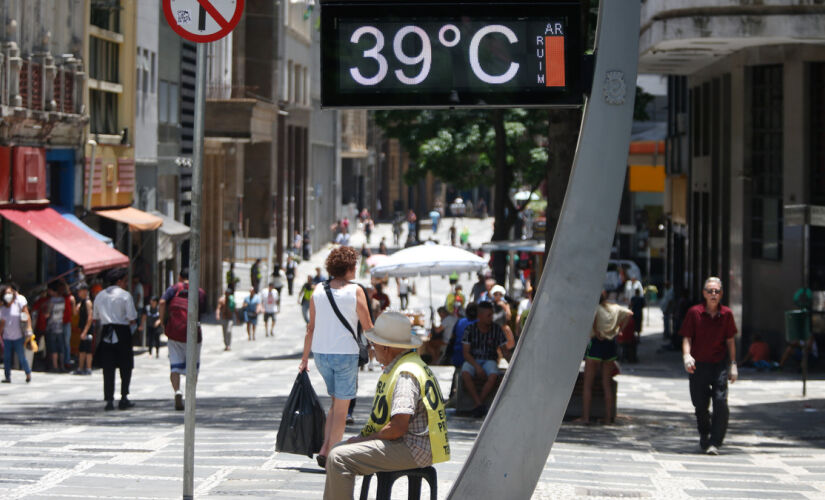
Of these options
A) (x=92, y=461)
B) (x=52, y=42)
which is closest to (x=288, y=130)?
(x=52, y=42)

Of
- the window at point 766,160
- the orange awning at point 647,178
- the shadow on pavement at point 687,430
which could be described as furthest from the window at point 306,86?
the shadow on pavement at point 687,430

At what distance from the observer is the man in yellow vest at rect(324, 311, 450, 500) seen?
7488mm

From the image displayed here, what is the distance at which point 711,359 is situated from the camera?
44.0ft

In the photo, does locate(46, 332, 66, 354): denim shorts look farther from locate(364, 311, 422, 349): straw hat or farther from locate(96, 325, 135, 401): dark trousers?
locate(364, 311, 422, 349): straw hat

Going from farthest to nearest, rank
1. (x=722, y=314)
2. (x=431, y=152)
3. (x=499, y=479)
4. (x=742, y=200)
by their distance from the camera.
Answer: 1. (x=431, y=152)
2. (x=742, y=200)
3. (x=722, y=314)
4. (x=499, y=479)

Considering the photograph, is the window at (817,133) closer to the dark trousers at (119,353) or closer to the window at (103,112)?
the dark trousers at (119,353)

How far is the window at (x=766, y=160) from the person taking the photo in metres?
28.3

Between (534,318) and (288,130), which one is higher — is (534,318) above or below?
below

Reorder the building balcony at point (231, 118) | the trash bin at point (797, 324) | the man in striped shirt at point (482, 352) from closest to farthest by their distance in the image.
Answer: the man in striped shirt at point (482, 352)
the trash bin at point (797, 324)
the building balcony at point (231, 118)

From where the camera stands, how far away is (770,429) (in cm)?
1644

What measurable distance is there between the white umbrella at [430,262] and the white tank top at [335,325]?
15877 millimetres

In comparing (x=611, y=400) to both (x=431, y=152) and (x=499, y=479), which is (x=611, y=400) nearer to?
(x=499, y=479)

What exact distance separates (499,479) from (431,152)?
38602 mm

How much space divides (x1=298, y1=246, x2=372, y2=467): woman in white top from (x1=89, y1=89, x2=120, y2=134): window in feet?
75.0
